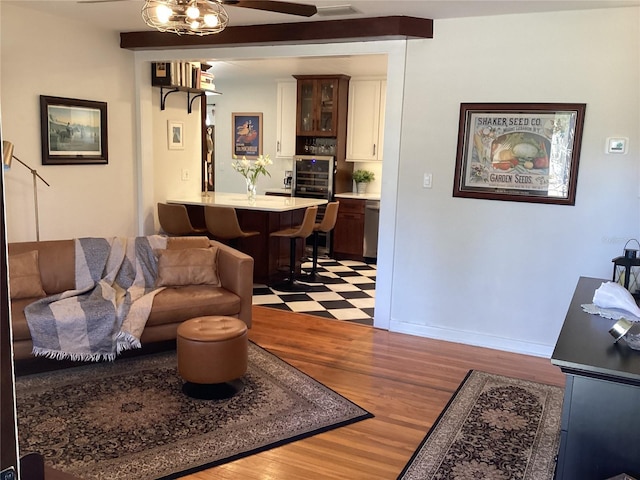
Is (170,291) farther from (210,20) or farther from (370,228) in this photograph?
(370,228)

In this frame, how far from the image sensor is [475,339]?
13.7 feet

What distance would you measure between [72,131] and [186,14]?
254 centimetres

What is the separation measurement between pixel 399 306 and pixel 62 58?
139 inches

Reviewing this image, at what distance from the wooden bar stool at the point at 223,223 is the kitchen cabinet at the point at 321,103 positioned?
246 cm

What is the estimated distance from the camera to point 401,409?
3.06 metres

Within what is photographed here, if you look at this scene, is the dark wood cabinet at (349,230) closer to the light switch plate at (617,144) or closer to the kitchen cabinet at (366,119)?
the kitchen cabinet at (366,119)

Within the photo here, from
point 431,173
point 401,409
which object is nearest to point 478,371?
point 401,409

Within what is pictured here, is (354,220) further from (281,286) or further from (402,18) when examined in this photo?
(402,18)

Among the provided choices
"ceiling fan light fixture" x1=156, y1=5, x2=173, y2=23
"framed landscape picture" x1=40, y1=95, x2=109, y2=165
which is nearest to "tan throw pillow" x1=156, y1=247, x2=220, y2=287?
"framed landscape picture" x1=40, y1=95, x2=109, y2=165

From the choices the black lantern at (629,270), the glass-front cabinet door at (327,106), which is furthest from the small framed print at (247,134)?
the black lantern at (629,270)

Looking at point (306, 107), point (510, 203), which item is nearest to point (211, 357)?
point (510, 203)

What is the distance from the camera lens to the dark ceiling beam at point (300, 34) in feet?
13.0

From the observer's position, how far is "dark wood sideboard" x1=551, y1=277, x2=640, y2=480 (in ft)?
5.44

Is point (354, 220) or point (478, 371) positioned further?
point (354, 220)
